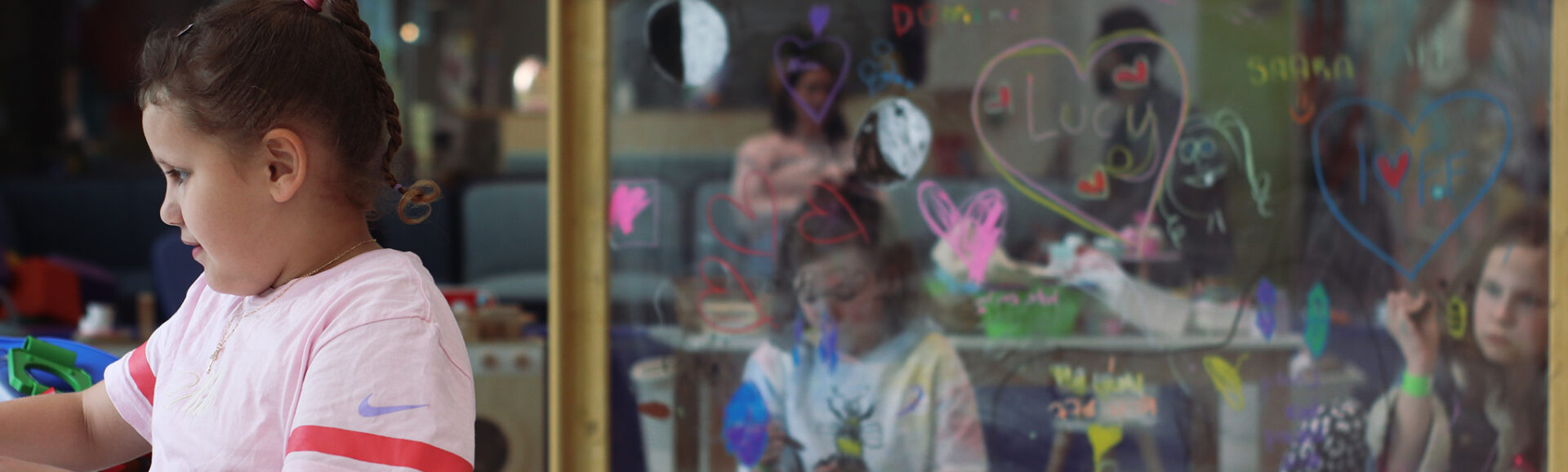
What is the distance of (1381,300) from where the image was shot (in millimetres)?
2014

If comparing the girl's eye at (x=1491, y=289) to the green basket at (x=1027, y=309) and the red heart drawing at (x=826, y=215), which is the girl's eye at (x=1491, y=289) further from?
the red heart drawing at (x=826, y=215)

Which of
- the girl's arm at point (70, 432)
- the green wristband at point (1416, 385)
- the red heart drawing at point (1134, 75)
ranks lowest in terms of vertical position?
the green wristband at point (1416, 385)

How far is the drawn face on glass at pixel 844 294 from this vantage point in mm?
2010

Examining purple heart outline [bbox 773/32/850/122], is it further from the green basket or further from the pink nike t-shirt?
the pink nike t-shirt

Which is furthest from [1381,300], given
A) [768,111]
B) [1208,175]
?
[768,111]

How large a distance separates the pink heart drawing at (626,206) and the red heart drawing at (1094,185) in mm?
728

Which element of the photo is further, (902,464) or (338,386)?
(902,464)

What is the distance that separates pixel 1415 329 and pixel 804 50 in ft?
3.77

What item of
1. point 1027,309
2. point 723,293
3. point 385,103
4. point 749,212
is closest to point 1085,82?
point 1027,309

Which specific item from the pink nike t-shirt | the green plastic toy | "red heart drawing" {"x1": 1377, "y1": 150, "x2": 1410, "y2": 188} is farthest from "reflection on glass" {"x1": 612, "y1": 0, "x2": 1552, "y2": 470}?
the pink nike t-shirt

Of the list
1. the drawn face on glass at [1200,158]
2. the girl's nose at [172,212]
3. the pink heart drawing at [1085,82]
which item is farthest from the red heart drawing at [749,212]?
the girl's nose at [172,212]

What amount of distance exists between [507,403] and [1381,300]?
1.57 m

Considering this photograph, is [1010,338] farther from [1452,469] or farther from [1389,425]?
[1452,469]

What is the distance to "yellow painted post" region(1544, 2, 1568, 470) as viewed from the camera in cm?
193
